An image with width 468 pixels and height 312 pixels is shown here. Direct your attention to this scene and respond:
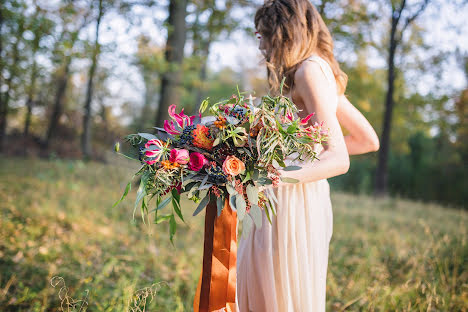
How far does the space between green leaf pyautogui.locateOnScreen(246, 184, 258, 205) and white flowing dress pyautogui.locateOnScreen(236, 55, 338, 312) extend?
1.43ft

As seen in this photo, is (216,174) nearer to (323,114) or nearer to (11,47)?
(323,114)

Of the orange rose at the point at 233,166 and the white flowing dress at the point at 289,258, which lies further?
the white flowing dress at the point at 289,258

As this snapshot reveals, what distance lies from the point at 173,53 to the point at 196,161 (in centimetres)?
727

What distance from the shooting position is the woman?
64.9 inches

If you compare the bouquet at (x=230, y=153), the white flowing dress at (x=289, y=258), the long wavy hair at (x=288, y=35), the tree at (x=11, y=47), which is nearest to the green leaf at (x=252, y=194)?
the bouquet at (x=230, y=153)

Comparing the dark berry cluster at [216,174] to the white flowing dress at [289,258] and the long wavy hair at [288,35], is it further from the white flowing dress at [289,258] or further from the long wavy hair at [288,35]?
the long wavy hair at [288,35]

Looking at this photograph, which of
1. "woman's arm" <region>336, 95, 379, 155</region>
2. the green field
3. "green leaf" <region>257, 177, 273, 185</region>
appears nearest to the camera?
"green leaf" <region>257, 177, 273, 185</region>

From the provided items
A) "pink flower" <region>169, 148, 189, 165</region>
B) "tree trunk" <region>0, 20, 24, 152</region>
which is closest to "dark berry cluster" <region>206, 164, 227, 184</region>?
"pink flower" <region>169, 148, 189, 165</region>

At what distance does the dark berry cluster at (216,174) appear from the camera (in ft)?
4.26

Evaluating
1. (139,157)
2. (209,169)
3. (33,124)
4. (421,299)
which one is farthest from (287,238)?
(33,124)

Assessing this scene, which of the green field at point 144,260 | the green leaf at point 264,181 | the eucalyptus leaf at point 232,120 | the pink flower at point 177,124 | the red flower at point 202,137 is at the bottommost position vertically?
the green field at point 144,260

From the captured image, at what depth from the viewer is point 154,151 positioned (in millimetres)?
1303

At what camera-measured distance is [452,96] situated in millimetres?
13969

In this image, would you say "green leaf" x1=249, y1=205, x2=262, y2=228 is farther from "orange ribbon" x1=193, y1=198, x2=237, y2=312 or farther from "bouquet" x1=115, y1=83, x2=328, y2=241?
"orange ribbon" x1=193, y1=198, x2=237, y2=312
